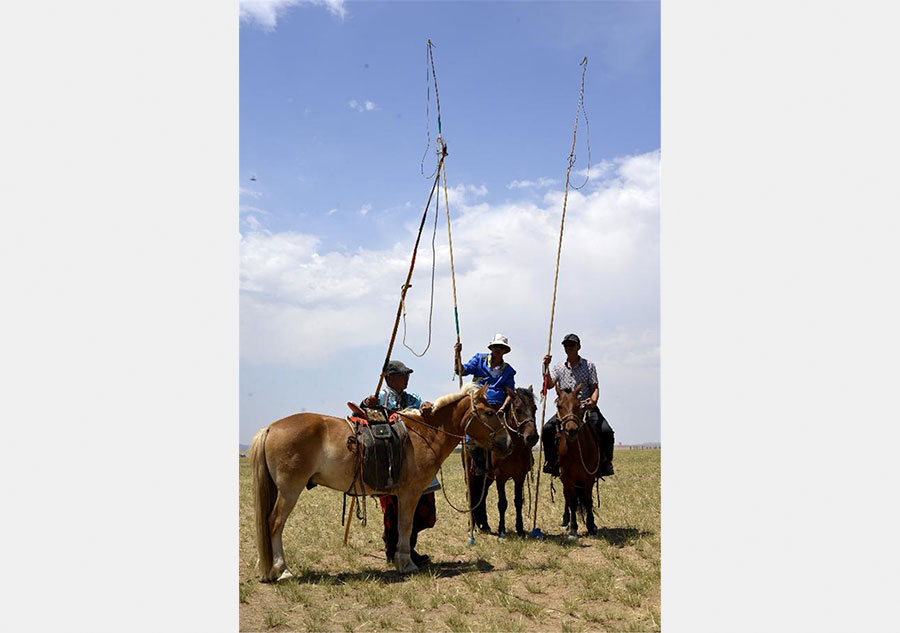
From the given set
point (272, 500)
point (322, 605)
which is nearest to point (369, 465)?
point (272, 500)

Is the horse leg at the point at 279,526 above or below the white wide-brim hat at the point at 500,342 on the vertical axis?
below

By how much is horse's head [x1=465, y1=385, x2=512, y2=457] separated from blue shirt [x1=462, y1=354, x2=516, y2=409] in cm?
124

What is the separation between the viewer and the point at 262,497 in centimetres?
729

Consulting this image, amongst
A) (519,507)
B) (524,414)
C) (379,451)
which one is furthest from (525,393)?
(379,451)

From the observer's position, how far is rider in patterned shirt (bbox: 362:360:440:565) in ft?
27.6

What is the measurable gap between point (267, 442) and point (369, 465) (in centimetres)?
127

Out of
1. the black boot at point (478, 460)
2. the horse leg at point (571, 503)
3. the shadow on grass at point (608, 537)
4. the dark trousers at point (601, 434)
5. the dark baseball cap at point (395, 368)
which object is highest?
the dark baseball cap at point (395, 368)

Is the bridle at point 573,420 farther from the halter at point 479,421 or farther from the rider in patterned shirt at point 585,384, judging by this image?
the halter at point 479,421

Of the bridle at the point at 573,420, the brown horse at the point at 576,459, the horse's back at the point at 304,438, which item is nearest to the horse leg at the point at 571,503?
the brown horse at the point at 576,459

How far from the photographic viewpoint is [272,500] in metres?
7.38

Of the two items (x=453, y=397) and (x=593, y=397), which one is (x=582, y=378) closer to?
(x=593, y=397)

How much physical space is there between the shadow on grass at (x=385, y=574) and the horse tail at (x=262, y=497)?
0.32 meters

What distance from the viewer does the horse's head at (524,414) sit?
907cm

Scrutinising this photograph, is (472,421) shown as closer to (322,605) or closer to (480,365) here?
(480,365)
